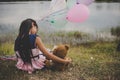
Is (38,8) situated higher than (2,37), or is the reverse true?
(38,8)

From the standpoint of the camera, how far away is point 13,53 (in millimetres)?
2965

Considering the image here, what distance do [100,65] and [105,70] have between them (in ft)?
0.28

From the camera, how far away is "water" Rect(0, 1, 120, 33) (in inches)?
115

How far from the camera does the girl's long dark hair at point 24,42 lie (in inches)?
108

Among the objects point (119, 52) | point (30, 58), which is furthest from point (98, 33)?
point (30, 58)

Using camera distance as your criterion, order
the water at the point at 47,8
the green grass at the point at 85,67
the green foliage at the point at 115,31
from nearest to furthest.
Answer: the green grass at the point at 85,67
the water at the point at 47,8
the green foliage at the point at 115,31

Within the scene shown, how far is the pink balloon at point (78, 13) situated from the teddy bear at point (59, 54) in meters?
0.26

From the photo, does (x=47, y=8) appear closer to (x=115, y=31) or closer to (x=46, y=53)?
(x=46, y=53)

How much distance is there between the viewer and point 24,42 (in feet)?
9.03

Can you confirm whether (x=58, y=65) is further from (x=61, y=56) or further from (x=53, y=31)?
(x=53, y=31)

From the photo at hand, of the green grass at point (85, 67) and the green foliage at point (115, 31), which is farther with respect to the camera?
the green foliage at point (115, 31)

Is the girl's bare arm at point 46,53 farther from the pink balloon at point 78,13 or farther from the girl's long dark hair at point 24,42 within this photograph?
the pink balloon at point 78,13

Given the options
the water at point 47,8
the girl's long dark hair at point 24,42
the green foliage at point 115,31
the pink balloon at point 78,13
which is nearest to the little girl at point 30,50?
the girl's long dark hair at point 24,42

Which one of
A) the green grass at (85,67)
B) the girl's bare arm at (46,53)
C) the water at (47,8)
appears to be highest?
the water at (47,8)
